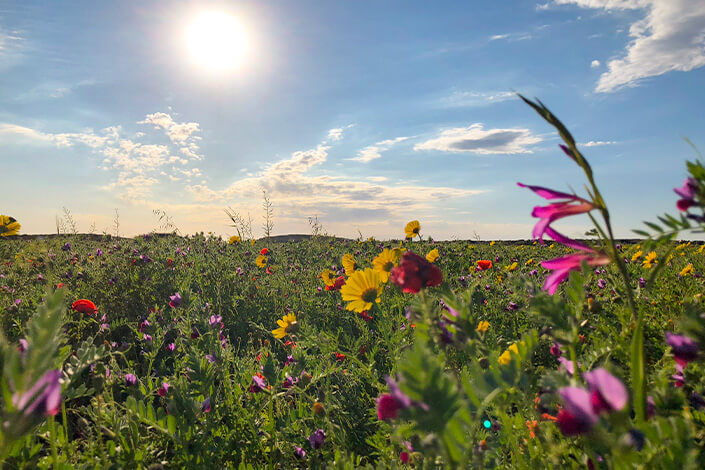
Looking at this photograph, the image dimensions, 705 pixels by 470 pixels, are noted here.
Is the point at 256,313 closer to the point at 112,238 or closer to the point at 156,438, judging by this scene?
the point at 156,438

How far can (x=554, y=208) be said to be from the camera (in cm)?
86

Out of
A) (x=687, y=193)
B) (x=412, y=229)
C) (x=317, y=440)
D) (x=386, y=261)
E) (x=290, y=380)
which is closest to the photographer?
(x=687, y=193)

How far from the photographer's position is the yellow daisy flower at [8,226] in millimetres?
5406

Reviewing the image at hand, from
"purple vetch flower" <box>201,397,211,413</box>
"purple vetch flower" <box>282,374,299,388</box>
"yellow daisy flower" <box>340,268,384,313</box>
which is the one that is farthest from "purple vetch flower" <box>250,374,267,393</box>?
"yellow daisy flower" <box>340,268,384,313</box>

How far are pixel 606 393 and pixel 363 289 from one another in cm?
180

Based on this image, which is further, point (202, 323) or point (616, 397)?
point (202, 323)

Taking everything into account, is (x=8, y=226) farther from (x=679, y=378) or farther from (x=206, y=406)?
(x=679, y=378)

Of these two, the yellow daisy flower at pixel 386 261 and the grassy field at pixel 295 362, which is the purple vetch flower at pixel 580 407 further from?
the yellow daisy flower at pixel 386 261

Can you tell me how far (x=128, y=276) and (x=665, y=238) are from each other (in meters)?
5.78

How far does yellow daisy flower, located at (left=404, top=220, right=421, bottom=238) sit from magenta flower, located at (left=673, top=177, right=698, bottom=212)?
4194 millimetres

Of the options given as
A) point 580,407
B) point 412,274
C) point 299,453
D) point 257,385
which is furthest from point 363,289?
point 580,407

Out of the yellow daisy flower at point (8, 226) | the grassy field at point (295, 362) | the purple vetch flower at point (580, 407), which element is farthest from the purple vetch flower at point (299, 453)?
the yellow daisy flower at point (8, 226)

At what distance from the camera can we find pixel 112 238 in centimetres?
1062

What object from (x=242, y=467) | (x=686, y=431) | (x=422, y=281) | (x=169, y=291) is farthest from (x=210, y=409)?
(x=169, y=291)
